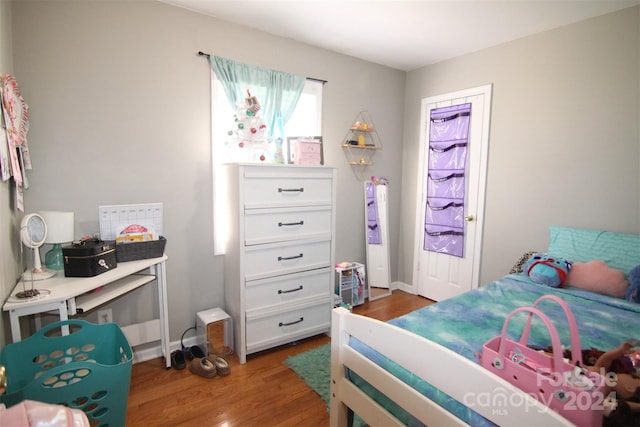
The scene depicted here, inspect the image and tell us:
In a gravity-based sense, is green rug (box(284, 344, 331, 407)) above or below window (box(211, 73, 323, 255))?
below

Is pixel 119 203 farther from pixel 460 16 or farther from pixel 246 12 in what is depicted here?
pixel 460 16

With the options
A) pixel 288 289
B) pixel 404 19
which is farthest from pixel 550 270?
pixel 404 19

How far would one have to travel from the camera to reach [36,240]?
1.74m

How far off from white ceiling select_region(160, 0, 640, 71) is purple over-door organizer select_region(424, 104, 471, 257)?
2.18 ft

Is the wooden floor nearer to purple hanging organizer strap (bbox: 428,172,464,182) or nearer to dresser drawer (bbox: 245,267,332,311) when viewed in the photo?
dresser drawer (bbox: 245,267,332,311)

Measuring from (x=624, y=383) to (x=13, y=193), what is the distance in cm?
276

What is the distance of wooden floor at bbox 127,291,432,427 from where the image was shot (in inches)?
71.0

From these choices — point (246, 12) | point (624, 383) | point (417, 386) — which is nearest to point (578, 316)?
point (624, 383)

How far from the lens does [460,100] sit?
128 inches

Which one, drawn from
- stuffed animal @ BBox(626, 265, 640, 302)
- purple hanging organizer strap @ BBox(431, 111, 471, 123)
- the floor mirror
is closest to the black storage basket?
the floor mirror

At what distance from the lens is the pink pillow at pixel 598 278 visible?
211cm

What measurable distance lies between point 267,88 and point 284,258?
141 cm

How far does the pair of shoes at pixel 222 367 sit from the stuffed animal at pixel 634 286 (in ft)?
8.47

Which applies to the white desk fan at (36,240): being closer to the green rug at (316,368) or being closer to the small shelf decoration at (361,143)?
the green rug at (316,368)
